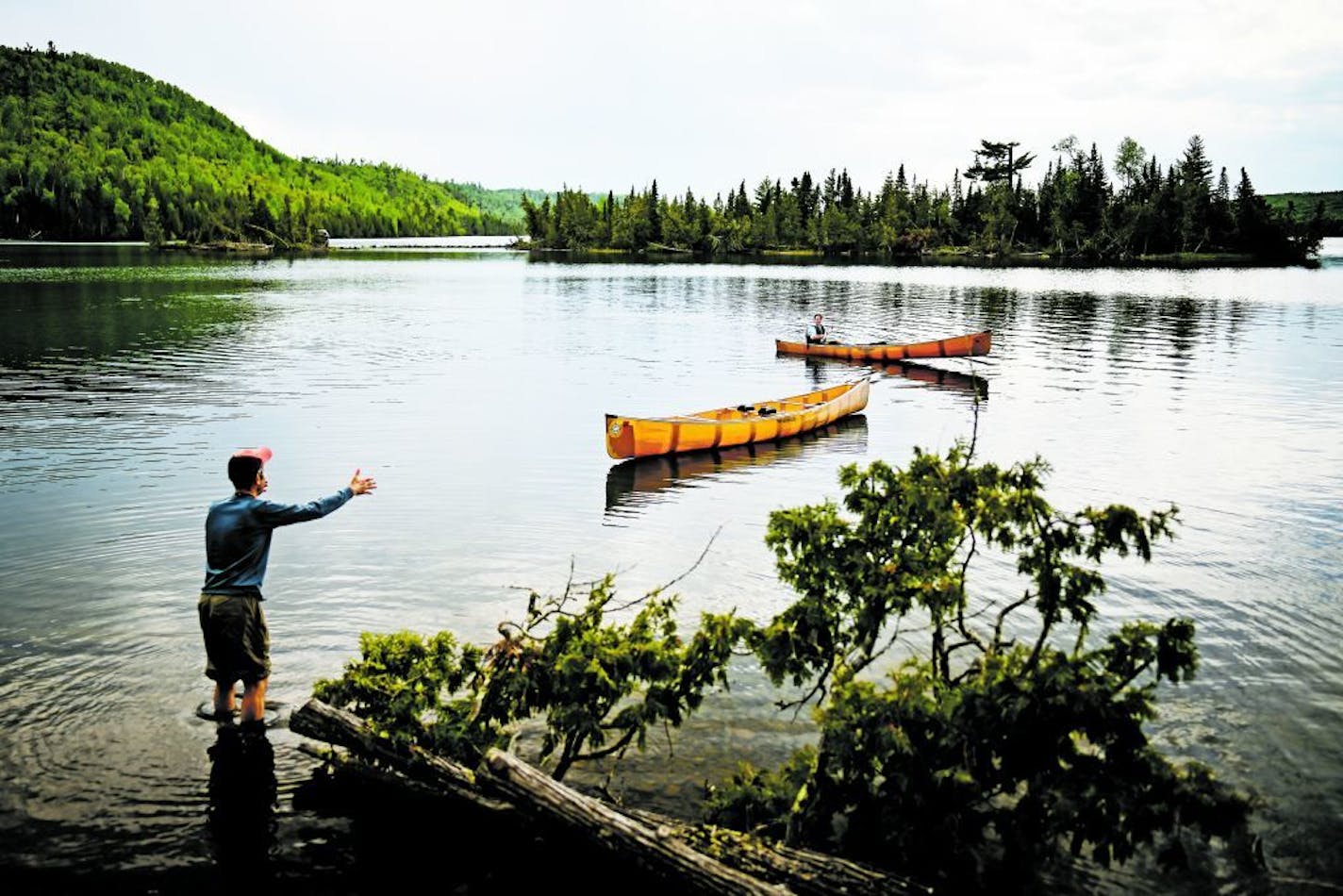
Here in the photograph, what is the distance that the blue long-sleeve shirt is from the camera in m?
9.54

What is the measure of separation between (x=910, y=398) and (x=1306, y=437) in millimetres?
14405

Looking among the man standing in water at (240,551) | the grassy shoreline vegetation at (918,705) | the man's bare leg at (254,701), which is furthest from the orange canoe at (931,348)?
the man's bare leg at (254,701)

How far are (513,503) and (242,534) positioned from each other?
1227cm

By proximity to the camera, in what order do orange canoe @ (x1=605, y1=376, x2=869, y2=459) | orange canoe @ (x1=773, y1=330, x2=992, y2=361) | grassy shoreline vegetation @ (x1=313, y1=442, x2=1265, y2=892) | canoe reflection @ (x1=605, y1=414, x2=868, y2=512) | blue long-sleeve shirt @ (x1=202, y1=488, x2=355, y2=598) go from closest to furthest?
grassy shoreline vegetation @ (x1=313, y1=442, x2=1265, y2=892)
blue long-sleeve shirt @ (x1=202, y1=488, x2=355, y2=598)
canoe reflection @ (x1=605, y1=414, x2=868, y2=512)
orange canoe @ (x1=605, y1=376, x2=869, y2=459)
orange canoe @ (x1=773, y1=330, x2=992, y2=361)

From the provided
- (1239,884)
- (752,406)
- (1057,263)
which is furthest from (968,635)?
(1057,263)

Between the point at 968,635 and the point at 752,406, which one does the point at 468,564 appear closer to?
the point at 968,635

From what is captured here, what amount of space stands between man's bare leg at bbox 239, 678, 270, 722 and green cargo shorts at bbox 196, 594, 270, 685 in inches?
2.9

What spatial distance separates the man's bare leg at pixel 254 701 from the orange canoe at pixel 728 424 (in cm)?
1528

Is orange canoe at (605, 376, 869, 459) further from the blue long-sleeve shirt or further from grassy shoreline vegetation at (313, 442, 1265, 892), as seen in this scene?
grassy shoreline vegetation at (313, 442, 1265, 892)

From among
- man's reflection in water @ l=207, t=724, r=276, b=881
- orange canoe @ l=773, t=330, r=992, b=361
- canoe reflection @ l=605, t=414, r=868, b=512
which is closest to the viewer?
man's reflection in water @ l=207, t=724, r=276, b=881

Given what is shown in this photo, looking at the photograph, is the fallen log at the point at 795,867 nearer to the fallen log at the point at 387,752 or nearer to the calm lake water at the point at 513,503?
the fallen log at the point at 387,752

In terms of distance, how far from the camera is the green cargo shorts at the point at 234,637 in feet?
31.7

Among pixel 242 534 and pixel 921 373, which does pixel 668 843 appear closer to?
pixel 242 534

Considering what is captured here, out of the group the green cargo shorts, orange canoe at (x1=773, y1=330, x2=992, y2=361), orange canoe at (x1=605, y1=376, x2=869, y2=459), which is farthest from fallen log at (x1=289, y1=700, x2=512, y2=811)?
orange canoe at (x1=773, y1=330, x2=992, y2=361)
